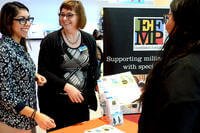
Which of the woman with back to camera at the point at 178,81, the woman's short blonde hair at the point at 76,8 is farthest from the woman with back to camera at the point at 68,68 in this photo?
the woman with back to camera at the point at 178,81

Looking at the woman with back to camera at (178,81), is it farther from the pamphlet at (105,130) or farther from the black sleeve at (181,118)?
the pamphlet at (105,130)

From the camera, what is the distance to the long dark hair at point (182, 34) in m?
0.83

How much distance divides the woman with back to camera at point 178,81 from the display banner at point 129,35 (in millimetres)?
1162

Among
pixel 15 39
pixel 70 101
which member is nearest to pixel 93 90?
pixel 70 101

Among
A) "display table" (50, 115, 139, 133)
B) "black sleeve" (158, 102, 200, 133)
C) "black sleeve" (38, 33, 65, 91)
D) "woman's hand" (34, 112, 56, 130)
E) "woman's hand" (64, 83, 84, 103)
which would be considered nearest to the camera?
"black sleeve" (158, 102, 200, 133)

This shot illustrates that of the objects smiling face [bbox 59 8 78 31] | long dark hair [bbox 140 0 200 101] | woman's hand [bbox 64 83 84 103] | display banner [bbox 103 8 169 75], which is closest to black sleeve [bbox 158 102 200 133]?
long dark hair [bbox 140 0 200 101]

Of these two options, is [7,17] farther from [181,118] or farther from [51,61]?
[181,118]

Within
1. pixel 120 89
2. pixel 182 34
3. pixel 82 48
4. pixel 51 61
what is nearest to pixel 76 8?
pixel 82 48

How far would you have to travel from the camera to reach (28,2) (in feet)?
13.7

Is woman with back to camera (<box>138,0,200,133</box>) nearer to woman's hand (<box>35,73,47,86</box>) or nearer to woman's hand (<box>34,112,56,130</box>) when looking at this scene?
woman's hand (<box>34,112,56,130</box>)

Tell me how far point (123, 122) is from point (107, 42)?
1.91 feet

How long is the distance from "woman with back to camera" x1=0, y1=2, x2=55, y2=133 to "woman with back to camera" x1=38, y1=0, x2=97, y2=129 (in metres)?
0.25

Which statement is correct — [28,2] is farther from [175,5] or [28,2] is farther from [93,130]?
[175,5]

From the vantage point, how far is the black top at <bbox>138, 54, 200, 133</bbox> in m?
0.77
